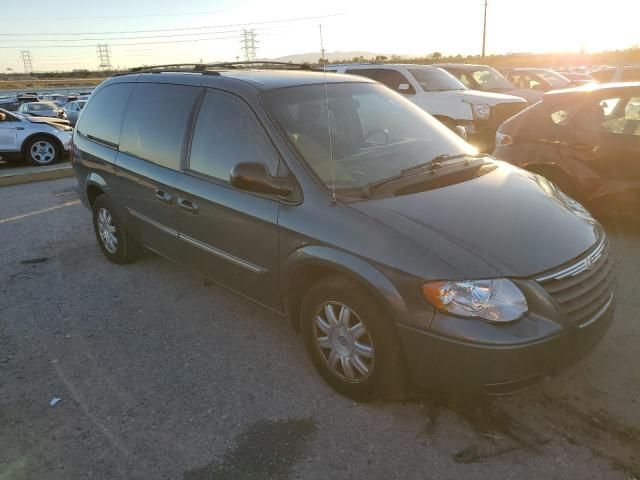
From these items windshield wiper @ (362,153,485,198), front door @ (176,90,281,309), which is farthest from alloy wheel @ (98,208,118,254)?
windshield wiper @ (362,153,485,198)

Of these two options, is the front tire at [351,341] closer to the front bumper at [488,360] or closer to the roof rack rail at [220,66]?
the front bumper at [488,360]

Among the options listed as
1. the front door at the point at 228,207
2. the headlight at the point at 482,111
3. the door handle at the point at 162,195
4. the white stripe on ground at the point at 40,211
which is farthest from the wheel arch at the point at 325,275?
the headlight at the point at 482,111

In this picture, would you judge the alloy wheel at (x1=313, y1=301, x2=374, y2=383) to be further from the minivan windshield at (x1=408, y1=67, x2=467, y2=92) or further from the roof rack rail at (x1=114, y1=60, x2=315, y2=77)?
the minivan windshield at (x1=408, y1=67, x2=467, y2=92)

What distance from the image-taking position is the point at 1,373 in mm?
3385

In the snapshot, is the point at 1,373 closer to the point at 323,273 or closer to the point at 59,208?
the point at 323,273

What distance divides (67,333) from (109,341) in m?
0.40

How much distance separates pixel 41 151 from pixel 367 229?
11423mm

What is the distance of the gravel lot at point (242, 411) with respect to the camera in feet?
8.20

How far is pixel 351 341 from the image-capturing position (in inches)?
111

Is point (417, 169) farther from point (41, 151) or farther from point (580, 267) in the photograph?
point (41, 151)

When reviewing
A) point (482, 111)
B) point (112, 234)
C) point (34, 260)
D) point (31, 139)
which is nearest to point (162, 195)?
point (112, 234)

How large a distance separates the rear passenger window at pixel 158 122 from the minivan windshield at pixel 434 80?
768cm

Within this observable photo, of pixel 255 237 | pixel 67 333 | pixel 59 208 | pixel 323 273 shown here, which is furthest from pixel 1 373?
pixel 59 208

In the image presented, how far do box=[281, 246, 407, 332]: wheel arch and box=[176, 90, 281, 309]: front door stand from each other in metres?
0.14
